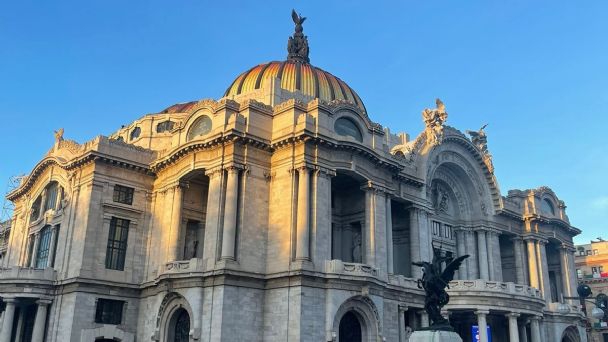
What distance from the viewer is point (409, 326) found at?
41531mm

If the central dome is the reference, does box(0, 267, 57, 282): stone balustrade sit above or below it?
below

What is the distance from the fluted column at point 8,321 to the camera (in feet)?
127

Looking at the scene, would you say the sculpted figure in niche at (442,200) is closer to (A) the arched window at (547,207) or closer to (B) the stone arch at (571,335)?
(A) the arched window at (547,207)

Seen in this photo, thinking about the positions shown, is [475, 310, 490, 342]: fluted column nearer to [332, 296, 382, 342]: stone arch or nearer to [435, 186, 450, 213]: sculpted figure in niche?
[332, 296, 382, 342]: stone arch

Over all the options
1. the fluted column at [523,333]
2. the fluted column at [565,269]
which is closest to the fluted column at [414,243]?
the fluted column at [523,333]

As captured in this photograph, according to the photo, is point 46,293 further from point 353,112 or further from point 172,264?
point 353,112

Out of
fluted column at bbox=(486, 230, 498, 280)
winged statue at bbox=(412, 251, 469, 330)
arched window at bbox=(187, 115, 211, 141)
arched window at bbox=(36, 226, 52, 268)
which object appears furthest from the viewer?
fluted column at bbox=(486, 230, 498, 280)

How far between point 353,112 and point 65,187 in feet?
71.4

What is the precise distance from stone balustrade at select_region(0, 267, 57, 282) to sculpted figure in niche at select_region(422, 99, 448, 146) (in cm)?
2869

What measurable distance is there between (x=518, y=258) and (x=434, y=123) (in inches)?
595

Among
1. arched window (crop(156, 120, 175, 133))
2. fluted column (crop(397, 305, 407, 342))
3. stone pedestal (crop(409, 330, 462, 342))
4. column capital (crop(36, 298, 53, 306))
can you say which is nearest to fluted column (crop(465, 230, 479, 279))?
fluted column (crop(397, 305, 407, 342))

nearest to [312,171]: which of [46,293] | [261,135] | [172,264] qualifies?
[261,135]

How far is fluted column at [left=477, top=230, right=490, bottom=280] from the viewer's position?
4903cm

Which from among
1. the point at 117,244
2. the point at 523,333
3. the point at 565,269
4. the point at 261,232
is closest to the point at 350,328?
the point at 261,232
